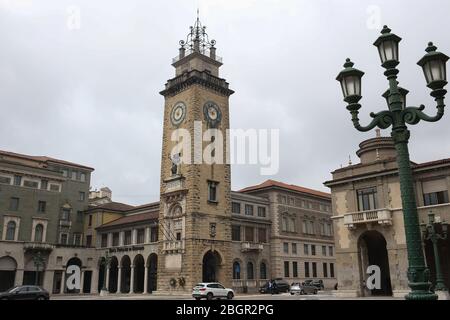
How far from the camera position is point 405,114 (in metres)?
10.0

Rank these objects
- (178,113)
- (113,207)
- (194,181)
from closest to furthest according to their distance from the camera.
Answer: (194,181) < (178,113) < (113,207)

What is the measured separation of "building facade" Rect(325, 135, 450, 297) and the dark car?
83.0ft

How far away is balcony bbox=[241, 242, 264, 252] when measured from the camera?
5478cm

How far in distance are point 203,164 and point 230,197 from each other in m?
5.97

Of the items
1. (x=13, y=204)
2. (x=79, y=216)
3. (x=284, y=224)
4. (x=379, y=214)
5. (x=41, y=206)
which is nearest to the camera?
(x=379, y=214)

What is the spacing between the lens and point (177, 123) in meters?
52.4

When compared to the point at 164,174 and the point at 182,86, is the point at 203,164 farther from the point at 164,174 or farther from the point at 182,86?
the point at 182,86

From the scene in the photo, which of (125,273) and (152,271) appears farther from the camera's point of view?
(125,273)

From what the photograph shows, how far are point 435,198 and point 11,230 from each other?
49.2 metres

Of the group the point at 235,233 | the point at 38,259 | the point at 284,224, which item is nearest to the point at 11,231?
the point at 38,259

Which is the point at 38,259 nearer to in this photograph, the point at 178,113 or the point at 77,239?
the point at 77,239

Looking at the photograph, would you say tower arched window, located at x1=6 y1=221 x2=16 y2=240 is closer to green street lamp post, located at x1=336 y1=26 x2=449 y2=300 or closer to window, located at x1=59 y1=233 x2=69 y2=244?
window, located at x1=59 y1=233 x2=69 y2=244

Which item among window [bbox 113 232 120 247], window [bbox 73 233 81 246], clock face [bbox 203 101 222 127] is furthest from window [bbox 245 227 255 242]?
window [bbox 73 233 81 246]
